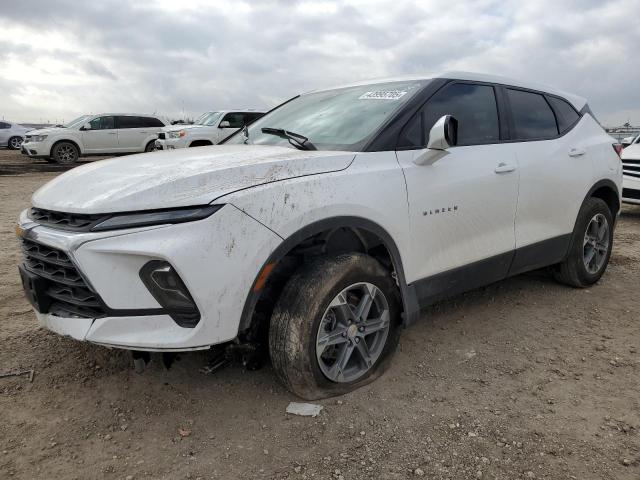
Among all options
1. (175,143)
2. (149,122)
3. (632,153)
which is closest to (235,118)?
(175,143)

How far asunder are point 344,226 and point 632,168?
7.64 metres

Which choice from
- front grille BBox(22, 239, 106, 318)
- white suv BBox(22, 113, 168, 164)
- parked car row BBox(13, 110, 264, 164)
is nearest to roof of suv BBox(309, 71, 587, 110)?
front grille BBox(22, 239, 106, 318)

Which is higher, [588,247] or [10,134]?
[10,134]

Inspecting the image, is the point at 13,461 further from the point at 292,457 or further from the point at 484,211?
the point at 484,211

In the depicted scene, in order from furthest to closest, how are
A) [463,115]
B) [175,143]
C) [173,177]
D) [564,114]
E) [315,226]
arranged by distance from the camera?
[175,143], [564,114], [463,115], [315,226], [173,177]

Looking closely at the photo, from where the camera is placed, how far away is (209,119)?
1573 cm

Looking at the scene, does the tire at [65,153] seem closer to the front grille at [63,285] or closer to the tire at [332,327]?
the front grille at [63,285]

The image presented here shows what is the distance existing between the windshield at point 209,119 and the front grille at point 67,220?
13.1m

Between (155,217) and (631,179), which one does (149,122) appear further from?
(155,217)

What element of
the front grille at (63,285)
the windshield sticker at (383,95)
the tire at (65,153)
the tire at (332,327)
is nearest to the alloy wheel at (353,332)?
the tire at (332,327)

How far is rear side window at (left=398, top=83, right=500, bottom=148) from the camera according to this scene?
303 cm

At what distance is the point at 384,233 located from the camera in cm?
273

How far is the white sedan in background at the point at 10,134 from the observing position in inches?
933

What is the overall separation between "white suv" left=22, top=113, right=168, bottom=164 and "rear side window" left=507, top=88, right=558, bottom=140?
50.1 feet
